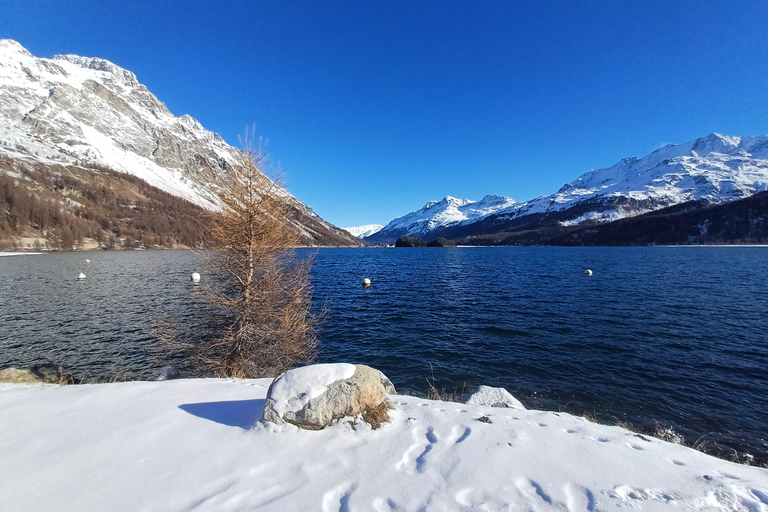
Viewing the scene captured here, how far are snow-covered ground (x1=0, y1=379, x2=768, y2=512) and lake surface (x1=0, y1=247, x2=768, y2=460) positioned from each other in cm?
719

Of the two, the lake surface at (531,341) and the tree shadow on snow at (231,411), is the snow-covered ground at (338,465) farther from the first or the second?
the lake surface at (531,341)

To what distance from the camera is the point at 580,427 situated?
7301 millimetres

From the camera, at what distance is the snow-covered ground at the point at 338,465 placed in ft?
15.4

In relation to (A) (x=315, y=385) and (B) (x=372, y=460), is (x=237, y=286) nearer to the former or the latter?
(A) (x=315, y=385)

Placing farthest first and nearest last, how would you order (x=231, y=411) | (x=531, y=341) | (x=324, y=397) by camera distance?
(x=531, y=341) → (x=231, y=411) → (x=324, y=397)

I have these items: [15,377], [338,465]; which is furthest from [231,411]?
[15,377]

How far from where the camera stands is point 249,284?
13586mm

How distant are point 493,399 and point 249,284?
11125 mm

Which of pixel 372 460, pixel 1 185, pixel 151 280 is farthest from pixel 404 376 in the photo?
pixel 1 185

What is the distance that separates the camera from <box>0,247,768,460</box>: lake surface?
13719 mm

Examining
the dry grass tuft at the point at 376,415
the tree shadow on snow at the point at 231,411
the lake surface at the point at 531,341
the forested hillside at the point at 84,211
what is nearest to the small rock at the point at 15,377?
the lake surface at the point at 531,341

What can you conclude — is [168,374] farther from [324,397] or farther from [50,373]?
[324,397]

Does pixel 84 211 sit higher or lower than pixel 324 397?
higher

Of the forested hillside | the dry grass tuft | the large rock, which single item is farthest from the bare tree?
the forested hillside
